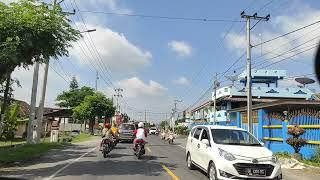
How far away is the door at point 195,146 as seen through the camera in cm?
1472

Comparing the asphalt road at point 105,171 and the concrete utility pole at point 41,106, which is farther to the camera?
the concrete utility pole at point 41,106

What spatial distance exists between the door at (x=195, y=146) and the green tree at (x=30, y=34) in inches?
220

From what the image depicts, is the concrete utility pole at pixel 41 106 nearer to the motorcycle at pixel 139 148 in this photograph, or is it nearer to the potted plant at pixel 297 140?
the motorcycle at pixel 139 148

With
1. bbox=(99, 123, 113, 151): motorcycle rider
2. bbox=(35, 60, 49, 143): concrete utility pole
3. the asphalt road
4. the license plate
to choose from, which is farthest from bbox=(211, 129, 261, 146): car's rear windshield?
bbox=(35, 60, 49, 143): concrete utility pole

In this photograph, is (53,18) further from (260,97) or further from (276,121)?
(260,97)

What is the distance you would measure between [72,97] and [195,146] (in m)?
91.6

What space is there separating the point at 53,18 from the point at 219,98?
152 feet

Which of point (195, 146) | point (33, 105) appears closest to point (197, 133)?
point (195, 146)

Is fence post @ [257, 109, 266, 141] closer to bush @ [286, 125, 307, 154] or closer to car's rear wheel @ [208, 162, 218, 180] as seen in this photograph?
bush @ [286, 125, 307, 154]

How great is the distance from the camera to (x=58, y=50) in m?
16.3

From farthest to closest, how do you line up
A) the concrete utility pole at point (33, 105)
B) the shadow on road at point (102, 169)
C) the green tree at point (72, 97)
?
the green tree at point (72, 97), the concrete utility pole at point (33, 105), the shadow on road at point (102, 169)

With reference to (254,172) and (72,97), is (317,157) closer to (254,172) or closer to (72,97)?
(254,172)

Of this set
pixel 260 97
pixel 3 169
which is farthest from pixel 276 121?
pixel 260 97

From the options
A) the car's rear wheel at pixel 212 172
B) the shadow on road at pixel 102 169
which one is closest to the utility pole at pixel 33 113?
the shadow on road at pixel 102 169
